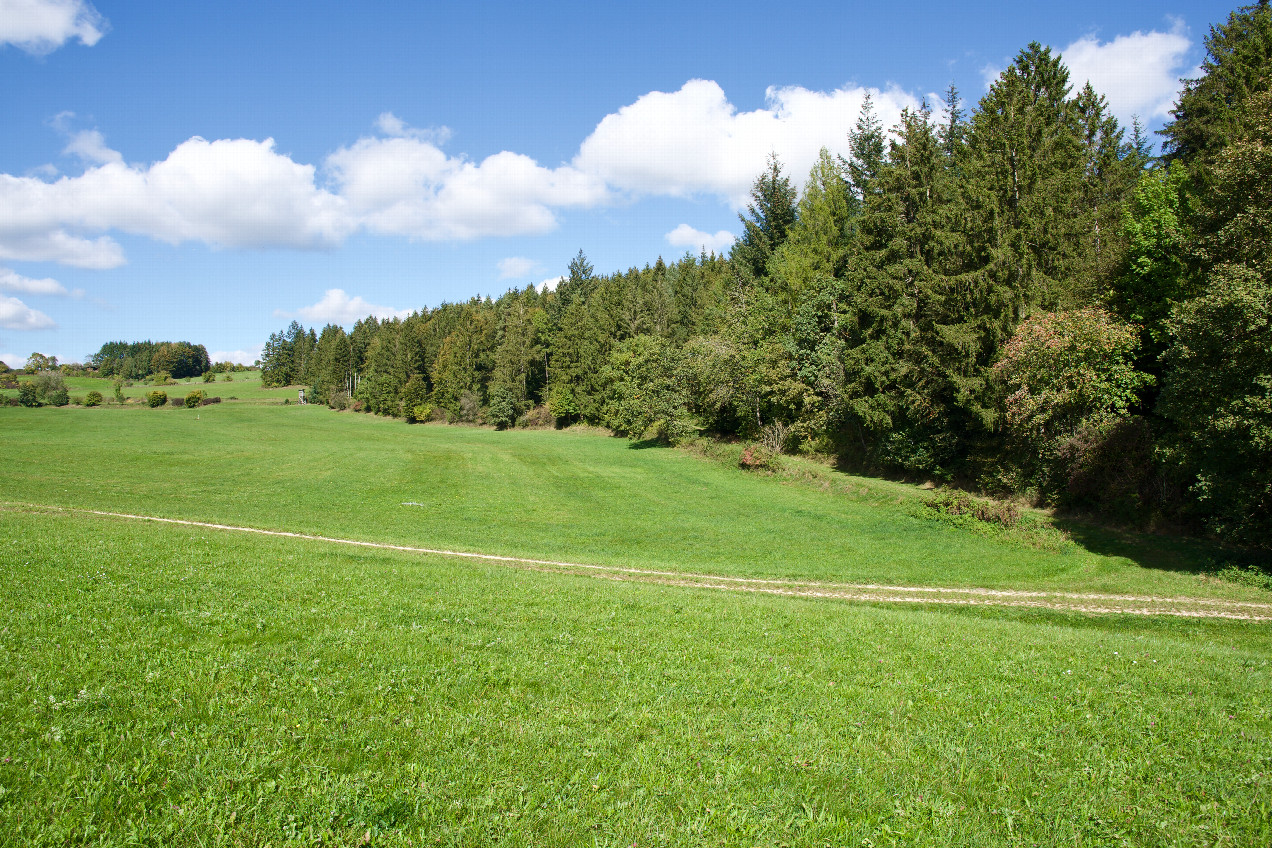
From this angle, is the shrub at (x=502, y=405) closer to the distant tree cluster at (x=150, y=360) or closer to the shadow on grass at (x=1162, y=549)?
the shadow on grass at (x=1162, y=549)

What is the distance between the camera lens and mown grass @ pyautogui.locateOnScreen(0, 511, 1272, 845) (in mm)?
4453

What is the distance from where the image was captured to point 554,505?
33.4m

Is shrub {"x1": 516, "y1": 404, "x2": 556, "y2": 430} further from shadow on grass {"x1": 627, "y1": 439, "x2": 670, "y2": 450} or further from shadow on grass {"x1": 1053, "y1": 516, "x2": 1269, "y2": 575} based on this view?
shadow on grass {"x1": 1053, "y1": 516, "x2": 1269, "y2": 575}

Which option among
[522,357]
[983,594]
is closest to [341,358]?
[522,357]

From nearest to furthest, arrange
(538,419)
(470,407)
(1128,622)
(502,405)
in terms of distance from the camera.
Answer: (1128,622) → (502,405) → (538,419) → (470,407)

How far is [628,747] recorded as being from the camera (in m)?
5.63

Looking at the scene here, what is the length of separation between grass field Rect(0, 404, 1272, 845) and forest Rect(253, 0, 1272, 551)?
954 cm

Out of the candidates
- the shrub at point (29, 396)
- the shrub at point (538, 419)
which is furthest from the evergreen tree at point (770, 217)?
the shrub at point (29, 396)

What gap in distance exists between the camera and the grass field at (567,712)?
451cm

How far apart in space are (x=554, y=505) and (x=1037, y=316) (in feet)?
84.4

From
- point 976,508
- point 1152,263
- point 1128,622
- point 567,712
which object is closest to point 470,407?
point 976,508

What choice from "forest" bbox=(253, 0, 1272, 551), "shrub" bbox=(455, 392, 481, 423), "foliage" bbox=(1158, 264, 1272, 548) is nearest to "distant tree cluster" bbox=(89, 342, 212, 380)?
"shrub" bbox=(455, 392, 481, 423)

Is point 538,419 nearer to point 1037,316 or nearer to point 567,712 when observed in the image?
point 1037,316

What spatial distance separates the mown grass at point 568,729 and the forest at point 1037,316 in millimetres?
13865
